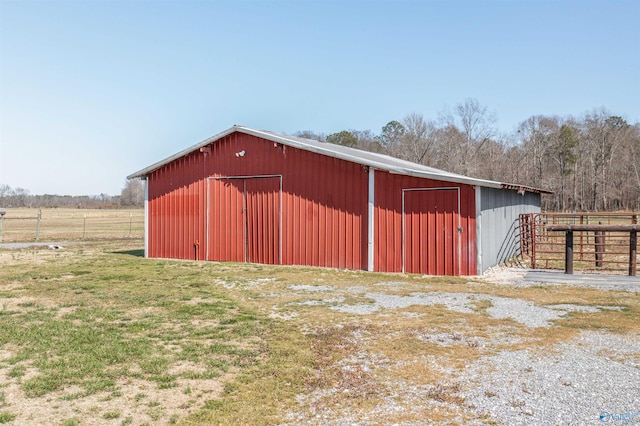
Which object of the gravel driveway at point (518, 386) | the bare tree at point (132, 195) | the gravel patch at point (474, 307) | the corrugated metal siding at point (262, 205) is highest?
the bare tree at point (132, 195)

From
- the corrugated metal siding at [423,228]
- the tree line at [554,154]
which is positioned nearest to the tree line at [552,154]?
the tree line at [554,154]

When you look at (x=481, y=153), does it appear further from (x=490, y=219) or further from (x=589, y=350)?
(x=589, y=350)

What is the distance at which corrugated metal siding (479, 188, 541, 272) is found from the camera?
477 inches

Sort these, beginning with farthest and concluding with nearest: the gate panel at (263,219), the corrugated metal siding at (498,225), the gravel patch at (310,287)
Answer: the gate panel at (263,219) < the corrugated metal siding at (498,225) < the gravel patch at (310,287)

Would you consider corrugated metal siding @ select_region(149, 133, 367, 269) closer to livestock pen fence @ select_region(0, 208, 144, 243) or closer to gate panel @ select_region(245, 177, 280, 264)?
gate panel @ select_region(245, 177, 280, 264)

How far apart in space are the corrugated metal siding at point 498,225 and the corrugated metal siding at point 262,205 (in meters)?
3.06

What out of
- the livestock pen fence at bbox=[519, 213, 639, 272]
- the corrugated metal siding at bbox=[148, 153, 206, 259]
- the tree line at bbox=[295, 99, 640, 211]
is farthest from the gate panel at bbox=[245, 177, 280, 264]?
the tree line at bbox=[295, 99, 640, 211]

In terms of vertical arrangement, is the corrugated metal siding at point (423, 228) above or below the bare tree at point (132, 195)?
below

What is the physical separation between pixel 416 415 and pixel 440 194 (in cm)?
878

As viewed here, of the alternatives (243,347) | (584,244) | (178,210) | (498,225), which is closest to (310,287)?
(243,347)

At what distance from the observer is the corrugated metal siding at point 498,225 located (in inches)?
477

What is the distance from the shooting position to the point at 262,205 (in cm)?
1448

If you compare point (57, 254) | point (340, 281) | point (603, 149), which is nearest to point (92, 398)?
point (340, 281)

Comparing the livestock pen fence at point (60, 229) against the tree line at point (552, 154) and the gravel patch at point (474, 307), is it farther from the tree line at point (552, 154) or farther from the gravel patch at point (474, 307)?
the tree line at point (552, 154)
